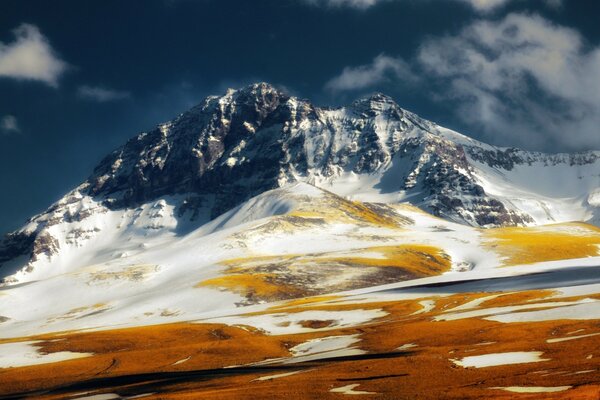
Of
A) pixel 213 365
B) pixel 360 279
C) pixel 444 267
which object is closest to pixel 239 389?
pixel 213 365

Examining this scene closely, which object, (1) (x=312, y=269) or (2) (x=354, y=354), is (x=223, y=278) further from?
(2) (x=354, y=354)

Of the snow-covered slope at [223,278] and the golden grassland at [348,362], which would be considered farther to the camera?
the snow-covered slope at [223,278]

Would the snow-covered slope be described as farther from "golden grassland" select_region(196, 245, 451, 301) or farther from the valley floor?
the valley floor

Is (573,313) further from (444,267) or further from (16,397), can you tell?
(444,267)

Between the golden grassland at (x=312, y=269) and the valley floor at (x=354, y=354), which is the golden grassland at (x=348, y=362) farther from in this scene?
the golden grassland at (x=312, y=269)

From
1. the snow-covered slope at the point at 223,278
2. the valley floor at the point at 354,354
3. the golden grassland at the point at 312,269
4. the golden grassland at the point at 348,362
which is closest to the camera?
the golden grassland at the point at 348,362

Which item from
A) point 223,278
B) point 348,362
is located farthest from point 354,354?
point 223,278

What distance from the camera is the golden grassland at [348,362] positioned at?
1403 inches

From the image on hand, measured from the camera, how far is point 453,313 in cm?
7950

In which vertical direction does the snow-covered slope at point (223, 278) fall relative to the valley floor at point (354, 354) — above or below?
above

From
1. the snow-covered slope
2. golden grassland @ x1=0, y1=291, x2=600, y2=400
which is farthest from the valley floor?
the snow-covered slope

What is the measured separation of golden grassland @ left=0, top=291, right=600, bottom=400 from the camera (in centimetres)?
3562

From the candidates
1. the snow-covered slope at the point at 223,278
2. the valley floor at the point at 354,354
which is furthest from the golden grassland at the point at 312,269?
the valley floor at the point at 354,354

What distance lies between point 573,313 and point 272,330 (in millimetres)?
36999
